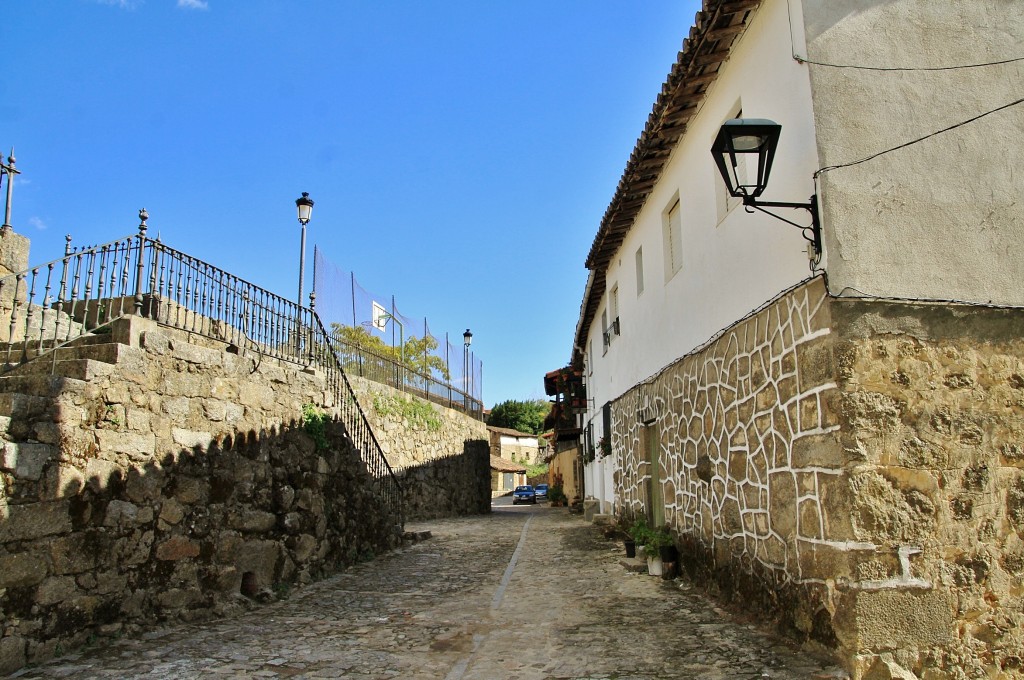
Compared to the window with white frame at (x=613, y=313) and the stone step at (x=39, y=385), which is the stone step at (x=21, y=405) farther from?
the window with white frame at (x=613, y=313)

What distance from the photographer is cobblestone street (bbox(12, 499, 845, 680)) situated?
15.5 feet

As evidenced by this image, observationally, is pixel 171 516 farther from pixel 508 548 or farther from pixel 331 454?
pixel 508 548

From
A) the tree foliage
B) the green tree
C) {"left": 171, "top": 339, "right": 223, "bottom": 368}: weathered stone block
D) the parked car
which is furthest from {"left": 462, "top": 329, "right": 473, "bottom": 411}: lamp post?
the green tree

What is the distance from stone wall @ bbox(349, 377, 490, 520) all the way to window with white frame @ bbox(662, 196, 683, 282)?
932 centimetres

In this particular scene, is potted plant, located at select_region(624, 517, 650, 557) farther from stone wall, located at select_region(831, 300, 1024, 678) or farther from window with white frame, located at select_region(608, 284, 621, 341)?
stone wall, located at select_region(831, 300, 1024, 678)

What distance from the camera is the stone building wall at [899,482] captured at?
439 centimetres

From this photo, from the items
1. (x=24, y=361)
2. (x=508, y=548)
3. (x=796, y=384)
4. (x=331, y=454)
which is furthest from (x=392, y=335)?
(x=796, y=384)

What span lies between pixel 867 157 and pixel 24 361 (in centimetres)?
727

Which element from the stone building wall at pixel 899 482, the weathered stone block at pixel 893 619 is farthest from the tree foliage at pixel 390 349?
the weathered stone block at pixel 893 619

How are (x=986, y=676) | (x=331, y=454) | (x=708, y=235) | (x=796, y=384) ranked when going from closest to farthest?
(x=986, y=676) < (x=796, y=384) < (x=708, y=235) < (x=331, y=454)

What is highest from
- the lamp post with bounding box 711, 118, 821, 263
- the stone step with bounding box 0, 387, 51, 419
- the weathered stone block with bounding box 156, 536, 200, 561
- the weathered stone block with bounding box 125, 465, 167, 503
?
the lamp post with bounding box 711, 118, 821, 263

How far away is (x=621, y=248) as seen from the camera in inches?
465

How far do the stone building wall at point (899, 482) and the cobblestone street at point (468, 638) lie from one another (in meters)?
0.54

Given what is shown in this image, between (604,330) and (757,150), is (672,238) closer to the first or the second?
(757,150)
